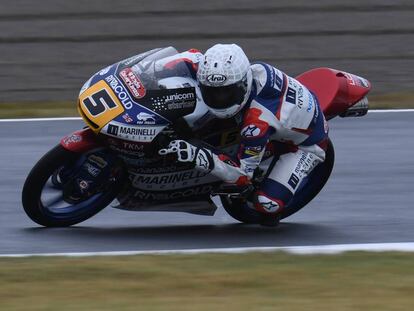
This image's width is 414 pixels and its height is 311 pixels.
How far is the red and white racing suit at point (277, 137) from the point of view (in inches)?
304

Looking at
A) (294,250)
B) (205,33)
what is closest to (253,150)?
(294,250)

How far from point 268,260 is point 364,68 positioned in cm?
794

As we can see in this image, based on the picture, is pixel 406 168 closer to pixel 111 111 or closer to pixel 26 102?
pixel 111 111

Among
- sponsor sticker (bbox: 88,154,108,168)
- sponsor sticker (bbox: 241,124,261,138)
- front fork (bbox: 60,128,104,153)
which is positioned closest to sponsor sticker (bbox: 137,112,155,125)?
front fork (bbox: 60,128,104,153)

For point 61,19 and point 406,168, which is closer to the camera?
point 406,168

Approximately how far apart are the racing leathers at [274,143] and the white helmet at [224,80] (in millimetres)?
182

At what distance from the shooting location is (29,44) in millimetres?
15234

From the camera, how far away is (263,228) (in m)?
8.38

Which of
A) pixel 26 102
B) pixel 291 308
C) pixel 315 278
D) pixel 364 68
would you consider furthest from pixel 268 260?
pixel 364 68

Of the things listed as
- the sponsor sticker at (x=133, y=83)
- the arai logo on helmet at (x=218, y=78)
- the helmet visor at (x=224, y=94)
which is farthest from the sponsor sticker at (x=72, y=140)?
the arai logo on helmet at (x=218, y=78)

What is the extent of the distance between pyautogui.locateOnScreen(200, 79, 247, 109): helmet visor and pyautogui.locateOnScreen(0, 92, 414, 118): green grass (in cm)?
496

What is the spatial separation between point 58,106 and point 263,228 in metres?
5.17

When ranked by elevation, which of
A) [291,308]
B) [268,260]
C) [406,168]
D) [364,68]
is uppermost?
[291,308]

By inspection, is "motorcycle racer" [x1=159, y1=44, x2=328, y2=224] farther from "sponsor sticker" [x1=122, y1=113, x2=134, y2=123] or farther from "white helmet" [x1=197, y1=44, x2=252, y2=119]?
"sponsor sticker" [x1=122, y1=113, x2=134, y2=123]
